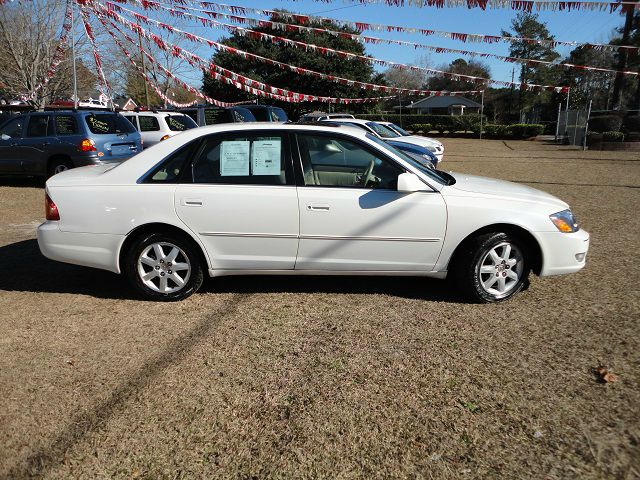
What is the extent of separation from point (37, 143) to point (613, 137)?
2455 cm

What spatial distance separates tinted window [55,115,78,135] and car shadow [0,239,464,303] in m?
5.64

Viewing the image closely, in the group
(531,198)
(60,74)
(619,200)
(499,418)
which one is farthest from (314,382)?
(60,74)

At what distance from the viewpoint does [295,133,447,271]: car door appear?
419 centimetres

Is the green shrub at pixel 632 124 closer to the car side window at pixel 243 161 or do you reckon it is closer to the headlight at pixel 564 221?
the headlight at pixel 564 221

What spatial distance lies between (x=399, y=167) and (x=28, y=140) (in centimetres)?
941

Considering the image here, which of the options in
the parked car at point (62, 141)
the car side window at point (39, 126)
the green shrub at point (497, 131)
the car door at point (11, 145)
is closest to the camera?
the parked car at point (62, 141)

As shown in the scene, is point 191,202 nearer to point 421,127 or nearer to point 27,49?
point 27,49

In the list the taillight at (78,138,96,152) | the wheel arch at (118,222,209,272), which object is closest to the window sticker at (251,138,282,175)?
the wheel arch at (118,222,209,272)

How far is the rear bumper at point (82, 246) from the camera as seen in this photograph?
436 centimetres

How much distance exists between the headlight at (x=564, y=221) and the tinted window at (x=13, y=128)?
10.8 m

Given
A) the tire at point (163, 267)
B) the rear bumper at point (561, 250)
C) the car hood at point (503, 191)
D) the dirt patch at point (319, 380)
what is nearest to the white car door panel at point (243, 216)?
the tire at point (163, 267)

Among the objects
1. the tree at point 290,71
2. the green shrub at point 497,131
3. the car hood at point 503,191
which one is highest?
the tree at point 290,71

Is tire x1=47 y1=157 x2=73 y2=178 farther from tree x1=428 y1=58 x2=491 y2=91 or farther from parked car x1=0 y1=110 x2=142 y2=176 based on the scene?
tree x1=428 y1=58 x2=491 y2=91

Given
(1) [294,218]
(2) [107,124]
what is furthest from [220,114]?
(1) [294,218]
